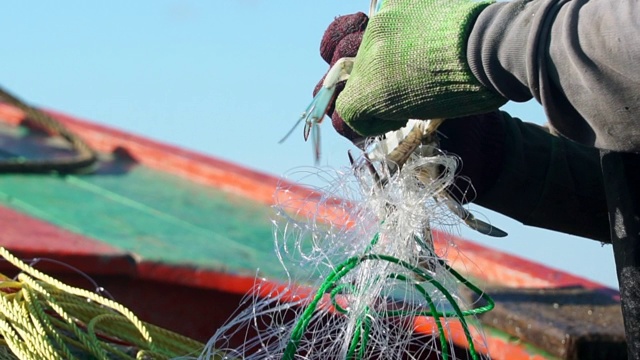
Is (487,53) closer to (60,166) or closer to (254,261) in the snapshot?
(254,261)

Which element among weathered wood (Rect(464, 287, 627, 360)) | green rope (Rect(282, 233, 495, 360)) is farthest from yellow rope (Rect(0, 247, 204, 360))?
weathered wood (Rect(464, 287, 627, 360))

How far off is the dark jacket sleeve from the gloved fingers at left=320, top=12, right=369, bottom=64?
14.1 inches

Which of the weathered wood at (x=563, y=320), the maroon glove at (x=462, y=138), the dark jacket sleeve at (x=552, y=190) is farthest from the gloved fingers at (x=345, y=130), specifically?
the weathered wood at (x=563, y=320)

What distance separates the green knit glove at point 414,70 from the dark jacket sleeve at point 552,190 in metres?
0.32

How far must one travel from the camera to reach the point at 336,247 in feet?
5.84

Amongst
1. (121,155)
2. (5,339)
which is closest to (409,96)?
(5,339)

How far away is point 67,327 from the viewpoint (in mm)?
1852

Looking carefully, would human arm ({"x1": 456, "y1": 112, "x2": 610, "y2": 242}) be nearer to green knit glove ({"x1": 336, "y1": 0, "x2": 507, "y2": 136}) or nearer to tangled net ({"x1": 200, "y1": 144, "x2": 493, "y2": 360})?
tangled net ({"x1": 200, "y1": 144, "x2": 493, "y2": 360})

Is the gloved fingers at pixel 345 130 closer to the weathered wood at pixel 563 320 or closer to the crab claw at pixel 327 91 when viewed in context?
the crab claw at pixel 327 91

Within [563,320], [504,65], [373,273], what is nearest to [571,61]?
[504,65]

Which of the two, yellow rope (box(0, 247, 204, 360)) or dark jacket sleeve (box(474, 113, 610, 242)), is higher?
dark jacket sleeve (box(474, 113, 610, 242))

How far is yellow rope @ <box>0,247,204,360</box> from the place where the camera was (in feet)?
5.58

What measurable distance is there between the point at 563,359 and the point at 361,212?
32.9 inches

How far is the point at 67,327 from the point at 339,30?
0.72 meters
